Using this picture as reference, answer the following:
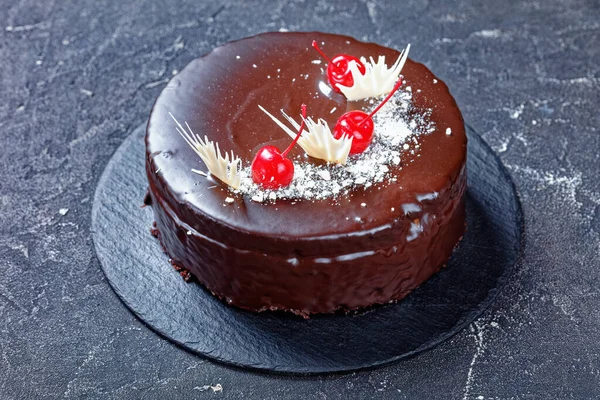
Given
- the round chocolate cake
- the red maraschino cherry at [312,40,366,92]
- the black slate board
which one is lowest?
the black slate board

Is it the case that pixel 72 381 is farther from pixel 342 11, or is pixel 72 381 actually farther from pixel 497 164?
pixel 342 11

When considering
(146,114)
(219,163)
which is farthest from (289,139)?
(146,114)

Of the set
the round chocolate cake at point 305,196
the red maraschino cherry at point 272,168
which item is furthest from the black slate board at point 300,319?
the red maraschino cherry at point 272,168

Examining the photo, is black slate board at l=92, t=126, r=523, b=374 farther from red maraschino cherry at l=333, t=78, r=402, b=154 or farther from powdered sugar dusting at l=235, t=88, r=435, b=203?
red maraschino cherry at l=333, t=78, r=402, b=154

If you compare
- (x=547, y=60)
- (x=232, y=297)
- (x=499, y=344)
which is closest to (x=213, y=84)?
(x=232, y=297)

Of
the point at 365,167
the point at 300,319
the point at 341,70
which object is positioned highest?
the point at 341,70

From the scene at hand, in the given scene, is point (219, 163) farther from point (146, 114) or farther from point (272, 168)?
point (146, 114)

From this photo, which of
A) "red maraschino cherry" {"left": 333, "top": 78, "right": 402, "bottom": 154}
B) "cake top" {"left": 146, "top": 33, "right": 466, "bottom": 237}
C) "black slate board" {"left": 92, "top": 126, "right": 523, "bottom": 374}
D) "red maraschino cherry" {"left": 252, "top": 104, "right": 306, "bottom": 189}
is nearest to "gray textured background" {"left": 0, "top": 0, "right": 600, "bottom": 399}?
"black slate board" {"left": 92, "top": 126, "right": 523, "bottom": 374}
